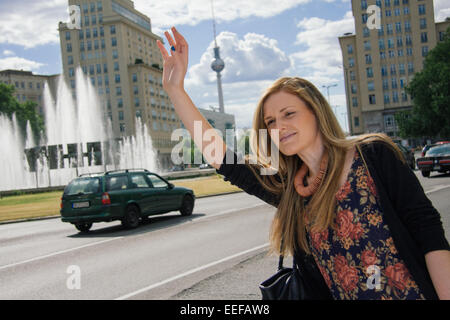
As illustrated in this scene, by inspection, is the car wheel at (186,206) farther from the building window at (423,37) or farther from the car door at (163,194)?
the building window at (423,37)

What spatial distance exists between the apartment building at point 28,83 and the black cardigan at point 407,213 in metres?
137

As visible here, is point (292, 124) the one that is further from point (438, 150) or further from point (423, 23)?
point (423, 23)

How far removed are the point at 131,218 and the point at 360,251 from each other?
39.6 feet

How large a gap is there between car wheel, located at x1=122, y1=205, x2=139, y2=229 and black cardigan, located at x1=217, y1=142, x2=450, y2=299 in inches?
469

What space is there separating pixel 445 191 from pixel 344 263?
14.7 m

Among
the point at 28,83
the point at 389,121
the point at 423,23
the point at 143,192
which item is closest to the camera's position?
the point at 143,192

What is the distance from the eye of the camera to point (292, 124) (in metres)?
1.90

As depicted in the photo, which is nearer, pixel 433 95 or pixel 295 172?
pixel 295 172

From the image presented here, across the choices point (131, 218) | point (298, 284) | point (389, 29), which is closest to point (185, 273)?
point (298, 284)

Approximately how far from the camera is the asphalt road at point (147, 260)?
6.08m

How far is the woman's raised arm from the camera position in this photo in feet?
7.03

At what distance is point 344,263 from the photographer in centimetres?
171

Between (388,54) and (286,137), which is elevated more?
(388,54)

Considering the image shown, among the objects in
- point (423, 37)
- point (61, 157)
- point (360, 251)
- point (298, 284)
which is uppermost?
point (423, 37)
